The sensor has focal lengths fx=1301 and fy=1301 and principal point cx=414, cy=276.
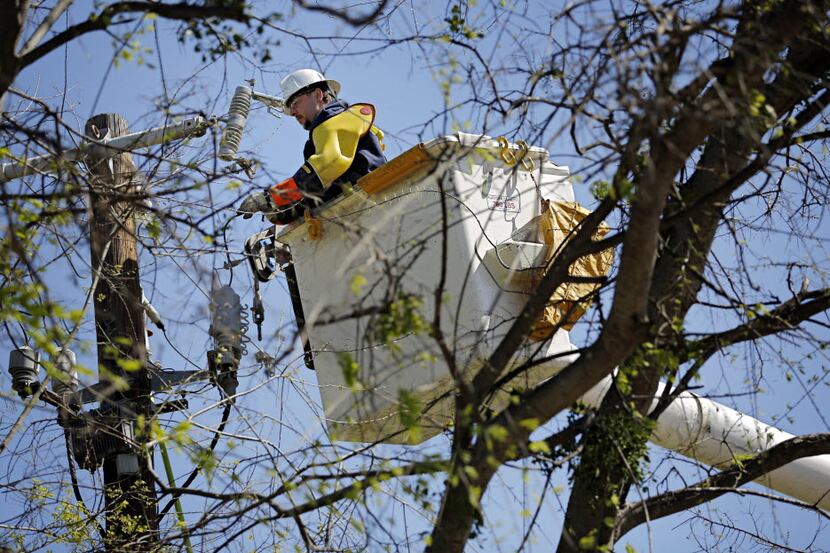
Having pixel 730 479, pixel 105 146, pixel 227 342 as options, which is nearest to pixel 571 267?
pixel 730 479

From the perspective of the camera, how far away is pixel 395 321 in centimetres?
386

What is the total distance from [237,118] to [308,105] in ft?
1.39

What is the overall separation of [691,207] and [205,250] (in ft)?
6.04

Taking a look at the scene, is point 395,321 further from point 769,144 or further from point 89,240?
point 769,144

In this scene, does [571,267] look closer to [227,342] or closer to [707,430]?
[707,430]

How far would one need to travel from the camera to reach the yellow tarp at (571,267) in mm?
6012

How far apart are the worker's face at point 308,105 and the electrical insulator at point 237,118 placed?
292 mm

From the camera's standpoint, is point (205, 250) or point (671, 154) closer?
point (671, 154)

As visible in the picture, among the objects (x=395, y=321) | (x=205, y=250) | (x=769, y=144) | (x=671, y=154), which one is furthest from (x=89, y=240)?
(x=769, y=144)

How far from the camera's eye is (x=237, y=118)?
760 centimetres

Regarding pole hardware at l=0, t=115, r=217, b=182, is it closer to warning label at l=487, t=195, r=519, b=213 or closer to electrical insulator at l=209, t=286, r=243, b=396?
electrical insulator at l=209, t=286, r=243, b=396

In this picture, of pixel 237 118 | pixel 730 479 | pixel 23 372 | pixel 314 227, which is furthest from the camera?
pixel 237 118

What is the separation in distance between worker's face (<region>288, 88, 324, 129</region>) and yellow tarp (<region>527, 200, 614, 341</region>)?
188cm

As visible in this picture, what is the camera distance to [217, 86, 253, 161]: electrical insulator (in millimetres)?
7372
